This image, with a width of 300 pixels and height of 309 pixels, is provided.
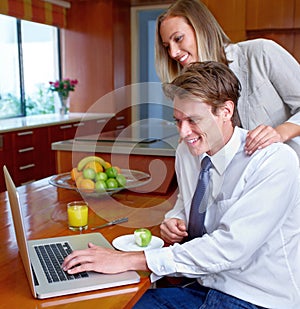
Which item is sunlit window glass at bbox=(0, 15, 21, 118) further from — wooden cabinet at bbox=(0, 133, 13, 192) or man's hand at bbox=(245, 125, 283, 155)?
man's hand at bbox=(245, 125, 283, 155)

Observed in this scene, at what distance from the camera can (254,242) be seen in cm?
107

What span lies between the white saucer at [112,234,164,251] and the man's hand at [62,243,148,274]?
0.29 ft

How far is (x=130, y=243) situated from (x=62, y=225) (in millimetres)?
290

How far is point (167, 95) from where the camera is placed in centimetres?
133

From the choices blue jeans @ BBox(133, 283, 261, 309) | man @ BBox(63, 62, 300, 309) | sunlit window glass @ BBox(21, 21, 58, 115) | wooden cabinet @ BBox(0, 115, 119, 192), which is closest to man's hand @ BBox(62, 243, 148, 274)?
man @ BBox(63, 62, 300, 309)

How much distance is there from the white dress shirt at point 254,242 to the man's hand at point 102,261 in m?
0.04

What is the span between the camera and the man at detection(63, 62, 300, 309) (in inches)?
42.1

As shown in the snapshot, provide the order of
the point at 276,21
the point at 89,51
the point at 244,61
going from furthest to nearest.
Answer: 1. the point at 89,51
2. the point at 276,21
3. the point at 244,61

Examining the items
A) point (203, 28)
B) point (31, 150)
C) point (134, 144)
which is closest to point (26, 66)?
point (31, 150)

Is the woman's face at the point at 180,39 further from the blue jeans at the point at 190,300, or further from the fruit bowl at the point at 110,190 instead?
the blue jeans at the point at 190,300

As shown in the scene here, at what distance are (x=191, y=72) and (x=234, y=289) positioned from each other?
630mm

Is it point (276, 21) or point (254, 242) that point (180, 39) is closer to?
point (254, 242)

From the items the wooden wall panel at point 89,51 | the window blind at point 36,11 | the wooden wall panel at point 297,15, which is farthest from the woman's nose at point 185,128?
the wooden wall panel at point 89,51

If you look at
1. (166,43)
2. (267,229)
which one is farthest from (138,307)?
(166,43)
